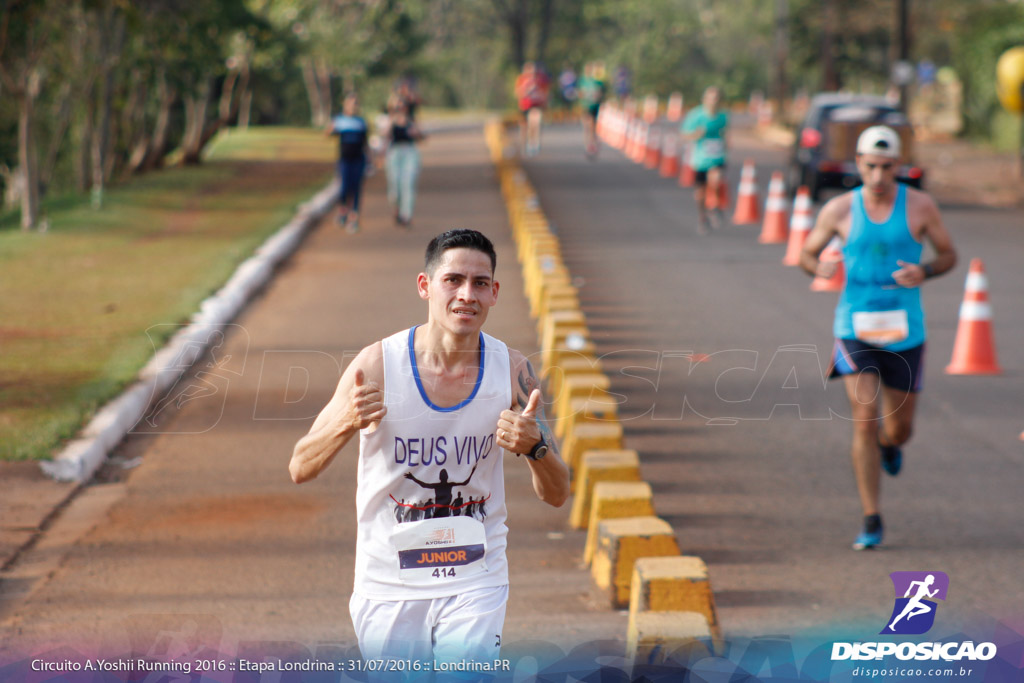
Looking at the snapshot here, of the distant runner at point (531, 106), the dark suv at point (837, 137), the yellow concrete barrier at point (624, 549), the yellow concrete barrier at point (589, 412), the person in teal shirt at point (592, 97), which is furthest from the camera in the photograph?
the person in teal shirt at point (592, 97)

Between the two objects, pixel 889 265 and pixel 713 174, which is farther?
pixel 713 174

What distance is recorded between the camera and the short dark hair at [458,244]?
358 cm

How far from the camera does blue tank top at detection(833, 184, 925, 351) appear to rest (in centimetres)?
657

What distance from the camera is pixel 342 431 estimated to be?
352 centimetres

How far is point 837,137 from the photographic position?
2134 cm

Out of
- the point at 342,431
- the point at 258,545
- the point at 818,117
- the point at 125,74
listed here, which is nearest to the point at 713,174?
the point at 818,117

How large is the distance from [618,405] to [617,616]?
13.5ft

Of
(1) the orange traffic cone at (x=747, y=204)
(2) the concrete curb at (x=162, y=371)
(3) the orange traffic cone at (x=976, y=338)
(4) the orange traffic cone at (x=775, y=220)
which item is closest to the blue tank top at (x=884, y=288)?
(3) the orange traffic cone at (x=976, y=338)

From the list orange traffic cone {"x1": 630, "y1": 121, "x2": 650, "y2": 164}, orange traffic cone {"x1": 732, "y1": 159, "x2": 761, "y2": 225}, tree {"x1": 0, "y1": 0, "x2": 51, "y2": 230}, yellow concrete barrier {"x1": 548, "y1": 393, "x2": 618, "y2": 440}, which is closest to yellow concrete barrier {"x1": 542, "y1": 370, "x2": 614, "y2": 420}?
yellow concrete barrier {"x1": 548, "y1": 393, "x2": 618, "y2": 440}

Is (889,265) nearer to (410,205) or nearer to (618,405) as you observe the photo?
(618,405)

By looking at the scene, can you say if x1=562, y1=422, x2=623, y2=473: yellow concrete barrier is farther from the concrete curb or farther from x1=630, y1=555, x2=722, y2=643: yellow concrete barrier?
the concrete curb

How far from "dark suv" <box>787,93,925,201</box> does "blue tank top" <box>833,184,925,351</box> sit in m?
14.9

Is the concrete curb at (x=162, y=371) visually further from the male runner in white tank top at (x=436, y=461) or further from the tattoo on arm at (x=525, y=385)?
the tattoo on arm at (x=525, y=385)

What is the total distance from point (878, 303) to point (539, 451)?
3505 mm
